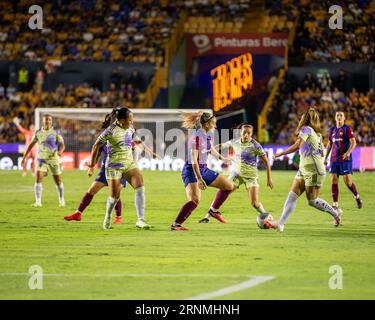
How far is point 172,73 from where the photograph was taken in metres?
49.8

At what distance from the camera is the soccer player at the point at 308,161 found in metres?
16.1

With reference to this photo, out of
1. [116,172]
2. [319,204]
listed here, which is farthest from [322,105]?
[116,172]

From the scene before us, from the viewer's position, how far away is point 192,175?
55.2ft

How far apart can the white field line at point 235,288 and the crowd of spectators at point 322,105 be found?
34.0 metres

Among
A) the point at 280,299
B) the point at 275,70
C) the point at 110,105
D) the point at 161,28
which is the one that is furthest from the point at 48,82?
the point at 280,299

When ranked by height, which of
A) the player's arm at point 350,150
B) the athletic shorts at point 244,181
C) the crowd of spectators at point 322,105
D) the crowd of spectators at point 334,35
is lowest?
the athletic shorts at point 244,181

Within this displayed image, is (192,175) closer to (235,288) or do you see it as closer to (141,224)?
(141,224)

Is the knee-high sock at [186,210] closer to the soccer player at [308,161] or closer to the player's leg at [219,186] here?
the player's leg at [219,186]

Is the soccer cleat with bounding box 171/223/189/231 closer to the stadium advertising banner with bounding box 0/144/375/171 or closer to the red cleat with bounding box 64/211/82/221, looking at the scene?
the red cleat with bounding box 64/211/82/221

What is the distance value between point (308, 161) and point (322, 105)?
102 ft

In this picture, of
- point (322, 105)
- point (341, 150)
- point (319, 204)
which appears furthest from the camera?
point (322, 105)

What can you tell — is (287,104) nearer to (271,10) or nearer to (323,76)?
(323,76)

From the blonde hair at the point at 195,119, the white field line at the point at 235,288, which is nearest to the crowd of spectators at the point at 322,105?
the blonde hair at the point at 195,119

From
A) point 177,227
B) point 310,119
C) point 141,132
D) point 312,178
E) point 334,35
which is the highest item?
point 334,35
